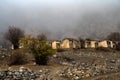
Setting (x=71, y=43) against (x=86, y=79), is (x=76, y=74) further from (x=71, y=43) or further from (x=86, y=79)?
(x=71, y=43)

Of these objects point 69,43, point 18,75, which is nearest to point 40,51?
point 18,75

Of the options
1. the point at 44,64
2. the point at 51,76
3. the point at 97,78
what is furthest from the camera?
the point at 44,64

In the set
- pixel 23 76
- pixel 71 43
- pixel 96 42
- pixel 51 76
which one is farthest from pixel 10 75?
pixel 96 42

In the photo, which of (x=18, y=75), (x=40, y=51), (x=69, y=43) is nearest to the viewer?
(x=18, y=75)

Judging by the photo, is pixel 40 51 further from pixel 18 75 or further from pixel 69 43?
pixel 69 43

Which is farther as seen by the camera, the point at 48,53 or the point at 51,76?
the point at 48,53

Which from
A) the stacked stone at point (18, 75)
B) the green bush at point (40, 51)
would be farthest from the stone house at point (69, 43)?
the stacked stone at point (18, 75)

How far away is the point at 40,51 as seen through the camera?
96.3 feet

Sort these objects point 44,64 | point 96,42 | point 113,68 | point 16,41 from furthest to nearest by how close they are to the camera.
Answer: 1. point 96,42
2. point 16,41
3. point 44,64
4. point 113,68

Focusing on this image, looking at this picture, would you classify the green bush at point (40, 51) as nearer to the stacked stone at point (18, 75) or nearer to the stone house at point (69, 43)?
the stacked stone at point (18, 75)

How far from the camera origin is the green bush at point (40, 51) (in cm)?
2908

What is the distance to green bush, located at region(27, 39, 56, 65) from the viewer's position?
29.1m

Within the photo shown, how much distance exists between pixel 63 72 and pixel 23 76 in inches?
115

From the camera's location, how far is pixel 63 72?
22.7 metres
